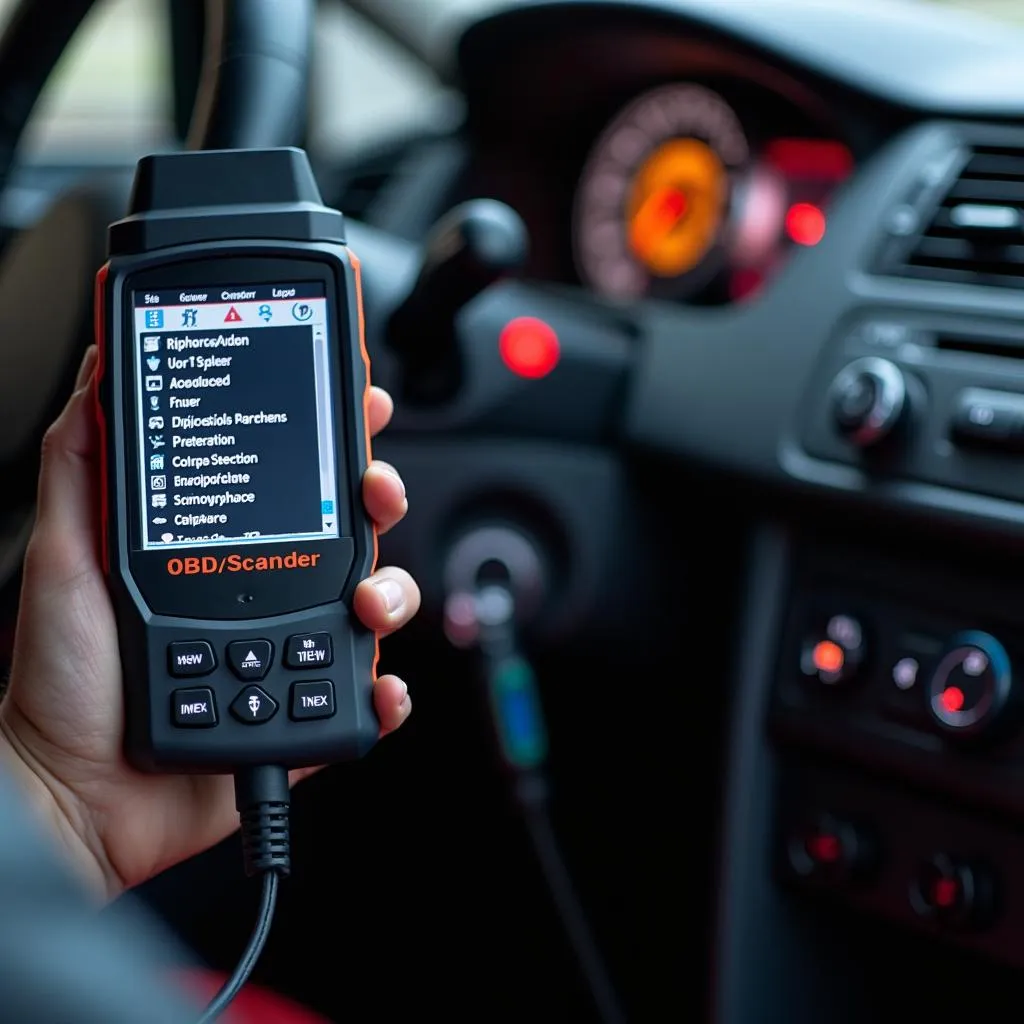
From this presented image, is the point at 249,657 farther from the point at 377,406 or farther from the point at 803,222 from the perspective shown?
the point at 803,222

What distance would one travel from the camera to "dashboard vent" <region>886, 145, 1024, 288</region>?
100 cm

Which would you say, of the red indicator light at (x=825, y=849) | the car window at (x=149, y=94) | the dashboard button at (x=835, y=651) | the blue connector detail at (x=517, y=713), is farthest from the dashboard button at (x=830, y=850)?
the car window at (x=149, y=94)

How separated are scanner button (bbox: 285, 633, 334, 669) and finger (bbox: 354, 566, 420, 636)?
21 mm

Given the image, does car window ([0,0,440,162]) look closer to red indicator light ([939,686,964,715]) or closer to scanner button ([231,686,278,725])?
red indicator light ([939,686,964,715])

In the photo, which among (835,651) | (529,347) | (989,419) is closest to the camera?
(989,419)

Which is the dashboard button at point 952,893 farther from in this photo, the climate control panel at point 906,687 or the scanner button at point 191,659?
the scanner button at point 191,659

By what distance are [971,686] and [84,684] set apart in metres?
0.53

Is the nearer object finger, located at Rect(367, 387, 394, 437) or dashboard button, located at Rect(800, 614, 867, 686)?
finger, located at Rect(367, 387, 394, 437)

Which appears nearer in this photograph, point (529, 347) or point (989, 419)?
point (989, 419)

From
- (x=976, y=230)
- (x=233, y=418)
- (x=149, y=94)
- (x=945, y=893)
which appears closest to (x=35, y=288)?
(x=233, y=418)

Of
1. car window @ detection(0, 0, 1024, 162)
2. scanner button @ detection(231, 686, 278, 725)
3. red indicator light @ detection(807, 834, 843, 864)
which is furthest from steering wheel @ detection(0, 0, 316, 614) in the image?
car window @ detection(0, 0, 1024, 162)

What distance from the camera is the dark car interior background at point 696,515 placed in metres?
Result: 1.01

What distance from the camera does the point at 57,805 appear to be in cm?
73

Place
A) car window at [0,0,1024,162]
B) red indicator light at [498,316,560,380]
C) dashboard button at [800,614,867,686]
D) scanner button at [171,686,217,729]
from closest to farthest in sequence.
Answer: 1. scanner button at [171,686,217,729]
2. dashboard button at [800,614,867,686]
3. red indicator light at [498,316,560,380]
4. car window at [0,0,1024,162]
